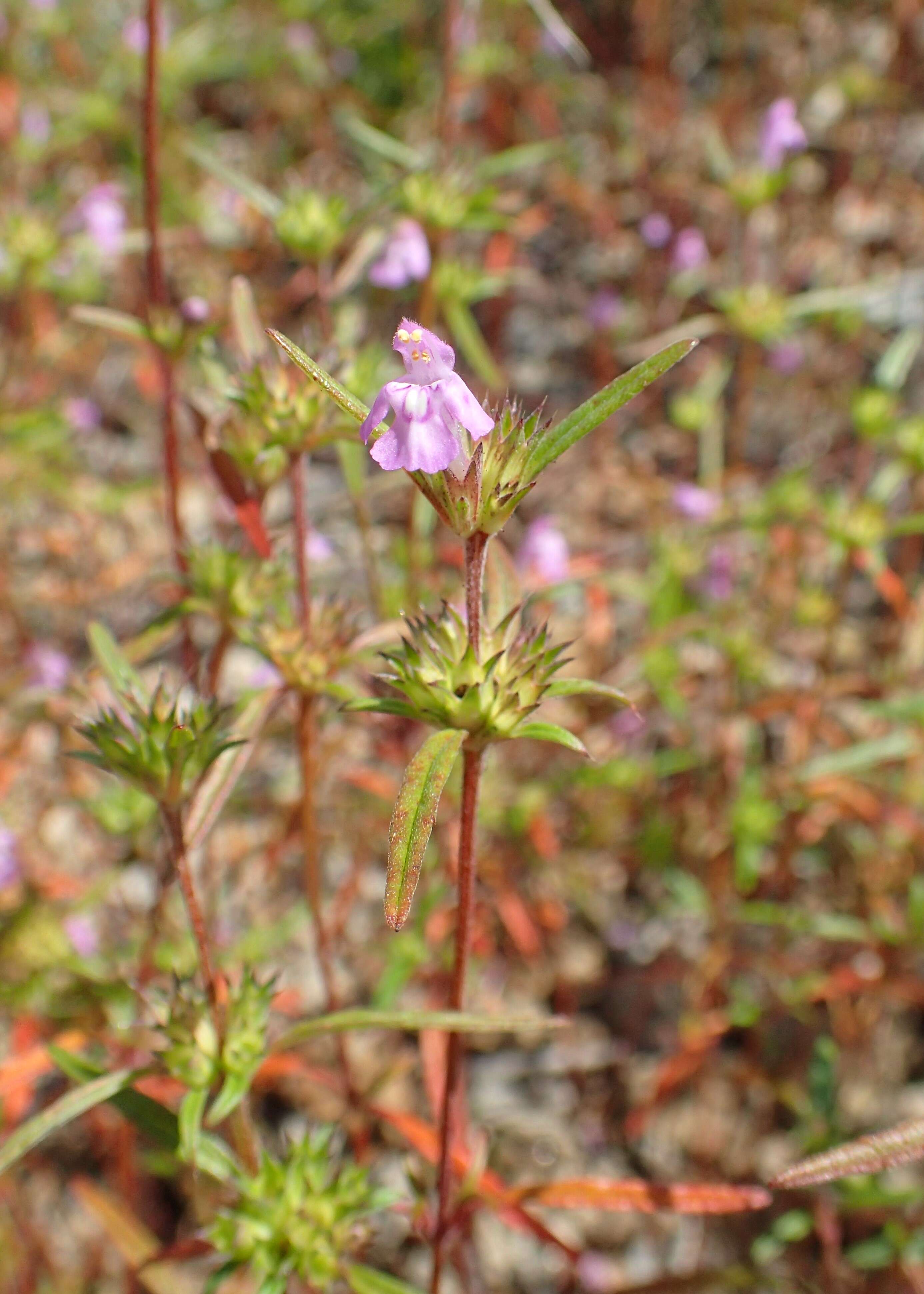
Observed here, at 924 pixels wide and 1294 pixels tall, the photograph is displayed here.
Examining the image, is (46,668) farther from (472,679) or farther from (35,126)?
(472,679)

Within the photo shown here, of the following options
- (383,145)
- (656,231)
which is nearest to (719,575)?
(656,231)

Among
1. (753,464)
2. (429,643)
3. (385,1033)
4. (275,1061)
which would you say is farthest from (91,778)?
(753,464)

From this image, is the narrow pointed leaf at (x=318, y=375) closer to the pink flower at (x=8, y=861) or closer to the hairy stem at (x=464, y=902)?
the hairy stem at (x=464, y=902)

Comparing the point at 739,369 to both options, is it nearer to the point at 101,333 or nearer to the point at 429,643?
the point at 101,333

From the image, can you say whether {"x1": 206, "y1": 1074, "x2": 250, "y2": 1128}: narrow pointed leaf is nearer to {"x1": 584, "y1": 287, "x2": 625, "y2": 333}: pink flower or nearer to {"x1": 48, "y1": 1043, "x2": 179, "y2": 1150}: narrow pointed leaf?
{"x1": 48, "y1": 1043, "x2": 179, "y2": 1150}: narrow pointed leaf

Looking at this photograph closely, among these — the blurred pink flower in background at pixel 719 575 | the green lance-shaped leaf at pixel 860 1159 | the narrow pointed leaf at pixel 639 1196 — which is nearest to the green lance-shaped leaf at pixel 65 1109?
the narrow pointed leaf at pixel 639 1196

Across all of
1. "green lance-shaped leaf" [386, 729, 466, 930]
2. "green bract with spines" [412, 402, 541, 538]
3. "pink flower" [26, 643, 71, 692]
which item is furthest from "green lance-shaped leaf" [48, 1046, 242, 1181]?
"pink flower" [26, 643, 71, 692]

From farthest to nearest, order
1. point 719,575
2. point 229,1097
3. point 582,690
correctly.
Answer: point 719,575, point 229,1097, point 582,690
